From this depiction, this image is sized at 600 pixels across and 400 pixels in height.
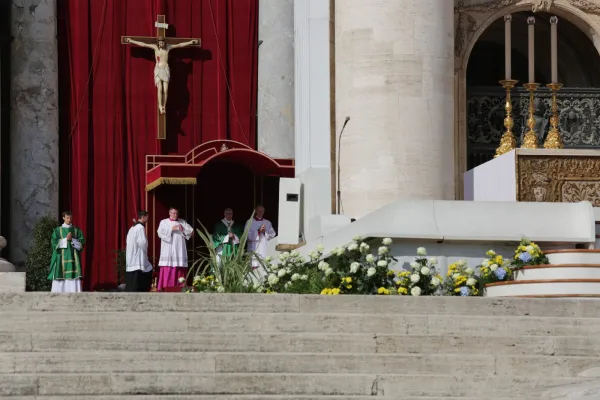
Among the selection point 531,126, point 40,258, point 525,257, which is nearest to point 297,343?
point 525,257

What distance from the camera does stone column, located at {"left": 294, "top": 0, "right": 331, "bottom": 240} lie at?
2358 centimetres

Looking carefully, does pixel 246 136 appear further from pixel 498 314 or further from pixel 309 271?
pixel 498 314

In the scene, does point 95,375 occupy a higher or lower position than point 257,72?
lower

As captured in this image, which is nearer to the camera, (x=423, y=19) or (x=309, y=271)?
(x=309, y=271)

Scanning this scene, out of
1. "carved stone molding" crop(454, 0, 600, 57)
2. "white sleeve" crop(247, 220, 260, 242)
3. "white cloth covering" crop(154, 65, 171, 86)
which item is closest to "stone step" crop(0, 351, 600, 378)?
"white sleeve" crop(247, 220, 260, 242)

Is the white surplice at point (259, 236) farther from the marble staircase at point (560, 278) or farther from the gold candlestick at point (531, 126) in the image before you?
the marble staircase at point (560, 278)

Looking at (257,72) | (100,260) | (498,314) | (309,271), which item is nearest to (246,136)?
(257,72)

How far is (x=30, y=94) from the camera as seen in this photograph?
27.8m

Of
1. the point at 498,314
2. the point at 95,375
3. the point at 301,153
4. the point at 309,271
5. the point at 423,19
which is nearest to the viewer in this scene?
the point at 95,375

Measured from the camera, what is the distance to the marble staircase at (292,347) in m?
12.6

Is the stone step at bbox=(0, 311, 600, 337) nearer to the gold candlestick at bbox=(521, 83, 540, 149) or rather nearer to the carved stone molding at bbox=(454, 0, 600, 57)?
the gold candlestick at bbox=(521, 83, 540, 149)

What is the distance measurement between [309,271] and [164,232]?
699 cm

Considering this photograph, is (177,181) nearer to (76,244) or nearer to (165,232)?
(165,232)

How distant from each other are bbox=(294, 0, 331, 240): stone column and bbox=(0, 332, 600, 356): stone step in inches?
379
